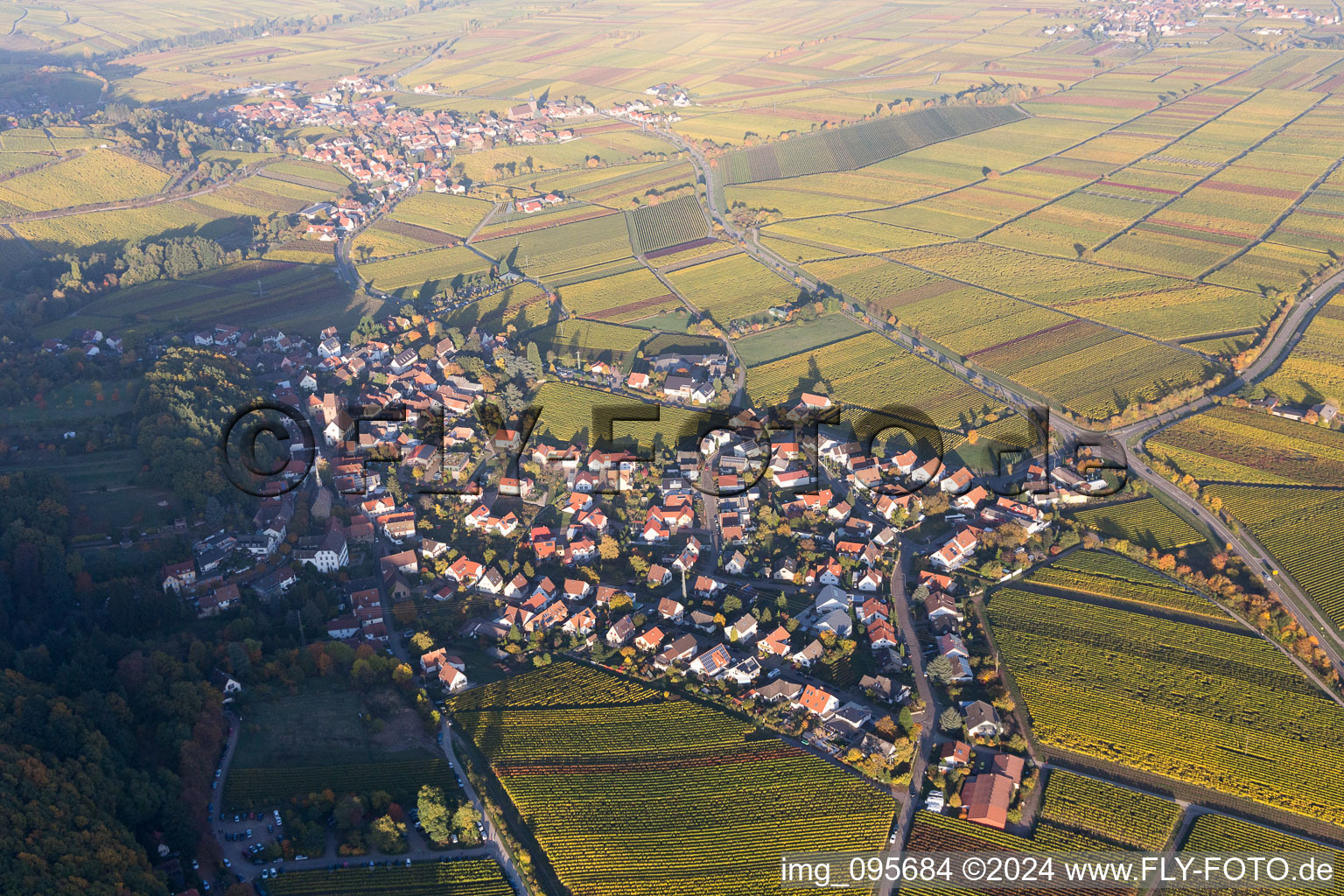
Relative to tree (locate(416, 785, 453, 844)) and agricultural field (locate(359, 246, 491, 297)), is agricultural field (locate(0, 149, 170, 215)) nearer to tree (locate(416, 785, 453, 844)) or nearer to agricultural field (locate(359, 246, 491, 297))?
agricultural field (locate(359, 246, 491, 297))

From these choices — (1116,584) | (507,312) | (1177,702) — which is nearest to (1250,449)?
(1116,584)

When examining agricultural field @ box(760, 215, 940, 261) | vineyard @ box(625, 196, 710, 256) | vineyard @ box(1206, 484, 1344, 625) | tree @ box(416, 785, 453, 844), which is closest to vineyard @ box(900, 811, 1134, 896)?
tree @ box(416, 785, 453, 844)

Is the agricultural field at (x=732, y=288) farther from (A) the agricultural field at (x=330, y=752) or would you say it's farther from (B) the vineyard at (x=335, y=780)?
(B) the vineyard at (x=335, y=780)

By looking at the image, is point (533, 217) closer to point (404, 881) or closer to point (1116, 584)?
point (1116, 584)

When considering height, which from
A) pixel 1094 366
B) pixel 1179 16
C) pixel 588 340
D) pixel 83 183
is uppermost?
pixel 1179 16

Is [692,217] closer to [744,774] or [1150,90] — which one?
[744,774]

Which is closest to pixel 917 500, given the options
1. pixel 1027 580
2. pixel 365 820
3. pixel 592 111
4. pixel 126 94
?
pixel 1027 580
